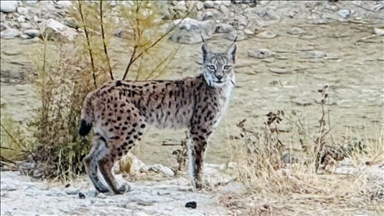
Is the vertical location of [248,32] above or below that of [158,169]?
above

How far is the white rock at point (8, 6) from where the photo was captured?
20.6ft

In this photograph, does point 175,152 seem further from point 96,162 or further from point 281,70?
point 281,70

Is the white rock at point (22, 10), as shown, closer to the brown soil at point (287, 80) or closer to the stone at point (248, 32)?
the brown soil at point (287, 80)

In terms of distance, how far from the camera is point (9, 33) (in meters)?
5.92

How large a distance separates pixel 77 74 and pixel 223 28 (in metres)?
1.35

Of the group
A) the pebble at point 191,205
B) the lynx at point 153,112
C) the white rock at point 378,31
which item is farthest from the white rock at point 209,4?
the pebble at point 191,205

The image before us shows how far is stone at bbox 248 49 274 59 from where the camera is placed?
520cm

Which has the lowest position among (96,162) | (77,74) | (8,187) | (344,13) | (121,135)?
(8,187)

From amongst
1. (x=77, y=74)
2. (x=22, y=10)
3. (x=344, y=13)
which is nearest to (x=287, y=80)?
(x=344, y=13)

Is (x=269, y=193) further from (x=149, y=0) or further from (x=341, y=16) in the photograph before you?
(x=341, y=16)

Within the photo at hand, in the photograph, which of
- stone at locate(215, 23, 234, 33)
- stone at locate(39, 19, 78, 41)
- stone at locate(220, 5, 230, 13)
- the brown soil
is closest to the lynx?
the brown soil

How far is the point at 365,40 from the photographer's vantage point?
14.0ft

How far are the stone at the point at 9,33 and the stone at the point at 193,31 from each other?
975 millimetres

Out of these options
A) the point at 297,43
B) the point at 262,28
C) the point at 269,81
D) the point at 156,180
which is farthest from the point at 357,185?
the point at 262,28
